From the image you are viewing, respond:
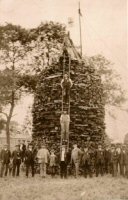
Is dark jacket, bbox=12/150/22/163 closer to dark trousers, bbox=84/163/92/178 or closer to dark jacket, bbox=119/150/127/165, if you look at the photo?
dark trousers, bbox=84/163/92/178

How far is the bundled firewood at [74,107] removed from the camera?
727 inches

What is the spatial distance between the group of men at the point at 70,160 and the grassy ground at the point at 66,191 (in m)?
2.06

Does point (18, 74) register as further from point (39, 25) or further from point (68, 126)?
point (68, 126)

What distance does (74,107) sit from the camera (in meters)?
18.6

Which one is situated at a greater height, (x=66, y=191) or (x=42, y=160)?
(x=42, y=160)

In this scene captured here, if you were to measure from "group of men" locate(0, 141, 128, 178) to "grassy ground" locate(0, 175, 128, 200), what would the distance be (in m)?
2.06

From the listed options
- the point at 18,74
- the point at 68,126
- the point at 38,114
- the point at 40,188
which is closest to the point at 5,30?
the point at 18,74

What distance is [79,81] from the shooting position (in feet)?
62.1

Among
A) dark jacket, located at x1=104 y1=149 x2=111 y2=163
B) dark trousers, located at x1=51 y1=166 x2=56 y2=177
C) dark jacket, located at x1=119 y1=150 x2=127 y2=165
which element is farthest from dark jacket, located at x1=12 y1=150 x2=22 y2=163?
dark jacket, located at x1=119 y1=150 x2=127 y2=165

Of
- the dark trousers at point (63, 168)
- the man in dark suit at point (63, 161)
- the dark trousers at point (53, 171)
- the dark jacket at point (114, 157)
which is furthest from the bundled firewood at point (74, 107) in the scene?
the dark trousers at point (63, 168)

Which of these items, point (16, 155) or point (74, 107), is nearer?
point (16, 155)

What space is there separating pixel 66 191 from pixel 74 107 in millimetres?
7033

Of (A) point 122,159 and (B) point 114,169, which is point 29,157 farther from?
(A) point 122,159

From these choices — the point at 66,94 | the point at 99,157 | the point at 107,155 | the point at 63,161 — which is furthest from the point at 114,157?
the point at 66,94
